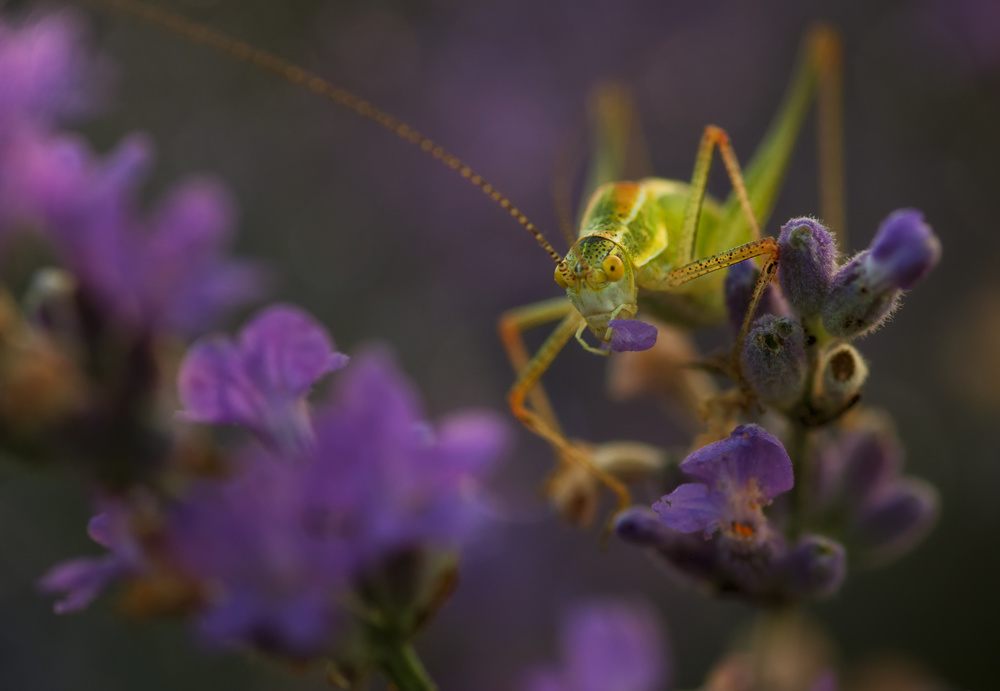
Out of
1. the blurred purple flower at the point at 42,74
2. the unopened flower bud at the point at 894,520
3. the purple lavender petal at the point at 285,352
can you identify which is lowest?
the unopened flower bud at the point at 894,520

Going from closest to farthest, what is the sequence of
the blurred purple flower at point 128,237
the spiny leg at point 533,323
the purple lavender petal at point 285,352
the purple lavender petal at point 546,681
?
1. the purple lavender petal at point 285,352
2. the blurred purple flower at point 128,237
3. the purple lavender petal at point 546,681
4. the spiny leg at point 533,323

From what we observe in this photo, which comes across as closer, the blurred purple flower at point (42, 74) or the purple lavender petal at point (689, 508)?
the purple lavender petal at point (689, 508)

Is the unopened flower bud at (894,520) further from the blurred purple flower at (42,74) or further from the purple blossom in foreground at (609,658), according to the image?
the blurred purple flower at (42,74)

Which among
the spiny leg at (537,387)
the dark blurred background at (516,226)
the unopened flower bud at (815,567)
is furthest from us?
the dark blurred background at (516,226)

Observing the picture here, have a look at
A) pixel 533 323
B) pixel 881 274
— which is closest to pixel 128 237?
pixel 533 323

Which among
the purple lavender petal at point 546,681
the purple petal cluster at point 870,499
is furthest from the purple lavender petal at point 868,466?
the purple lavender petal at point 546,681

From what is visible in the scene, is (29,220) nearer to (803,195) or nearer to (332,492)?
(332,492)

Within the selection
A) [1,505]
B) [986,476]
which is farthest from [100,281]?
[986,476]
